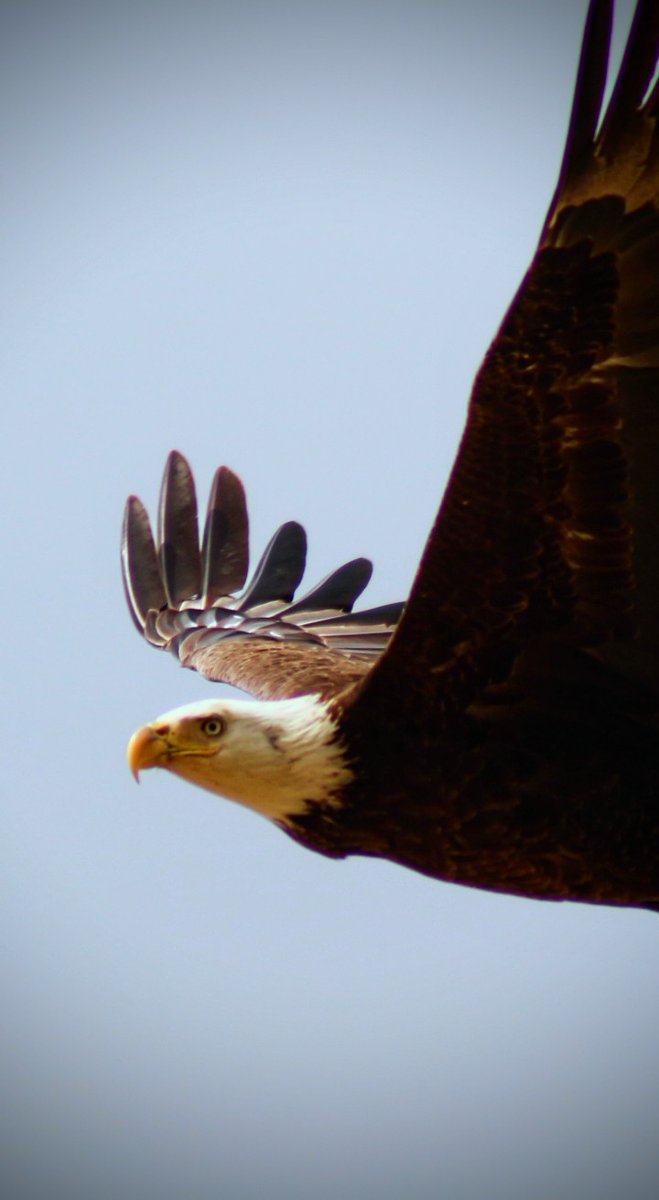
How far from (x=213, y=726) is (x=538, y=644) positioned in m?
1.27

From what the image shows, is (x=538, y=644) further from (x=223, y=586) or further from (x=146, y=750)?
(x=223, y=586)

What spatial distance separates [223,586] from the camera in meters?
9.34

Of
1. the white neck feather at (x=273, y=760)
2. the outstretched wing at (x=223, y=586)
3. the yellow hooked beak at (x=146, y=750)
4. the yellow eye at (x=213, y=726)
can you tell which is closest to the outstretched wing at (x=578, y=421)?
the white neck feather at (x=273, y=760)

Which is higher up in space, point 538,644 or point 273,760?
point 538,644

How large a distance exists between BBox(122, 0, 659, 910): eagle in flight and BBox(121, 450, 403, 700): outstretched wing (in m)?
1.48

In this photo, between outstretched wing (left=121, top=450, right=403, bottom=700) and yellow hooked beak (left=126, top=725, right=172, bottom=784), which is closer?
yellow hooked beak (left=126, top=725, right=172, bottom=784)

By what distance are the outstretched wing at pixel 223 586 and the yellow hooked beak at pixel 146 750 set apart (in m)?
1.96

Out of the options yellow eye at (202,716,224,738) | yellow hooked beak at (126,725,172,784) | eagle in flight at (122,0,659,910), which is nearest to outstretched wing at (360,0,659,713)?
eagle in flight at (122,0,659,910)

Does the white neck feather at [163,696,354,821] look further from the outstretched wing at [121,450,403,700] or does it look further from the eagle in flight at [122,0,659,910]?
the outstretched wing at [121,450,403,700]

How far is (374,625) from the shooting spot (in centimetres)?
895

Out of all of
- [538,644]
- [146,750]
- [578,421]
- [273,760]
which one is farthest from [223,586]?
[578,421]

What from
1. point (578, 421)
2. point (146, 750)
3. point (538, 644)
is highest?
point (578, 421)

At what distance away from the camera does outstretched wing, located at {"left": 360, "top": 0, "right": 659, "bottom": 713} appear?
5504 mm

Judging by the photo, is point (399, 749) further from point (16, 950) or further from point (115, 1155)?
point (16, 950)
